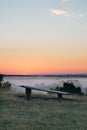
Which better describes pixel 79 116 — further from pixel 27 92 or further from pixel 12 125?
pixel 27 92

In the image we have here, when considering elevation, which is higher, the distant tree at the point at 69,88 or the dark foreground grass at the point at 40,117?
the distant tree at the point at 69,88

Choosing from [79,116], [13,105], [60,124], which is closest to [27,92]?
[13,105]

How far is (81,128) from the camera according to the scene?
11930mm

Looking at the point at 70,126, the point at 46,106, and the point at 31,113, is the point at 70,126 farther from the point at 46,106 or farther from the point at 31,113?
the point at 46,106

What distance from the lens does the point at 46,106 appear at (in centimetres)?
1731

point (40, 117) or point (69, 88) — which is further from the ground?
point (69, 88)

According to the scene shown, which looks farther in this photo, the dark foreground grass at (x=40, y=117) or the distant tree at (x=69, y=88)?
the distant tree at (x=69, y=88)

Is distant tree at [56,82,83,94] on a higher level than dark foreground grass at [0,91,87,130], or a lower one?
higher

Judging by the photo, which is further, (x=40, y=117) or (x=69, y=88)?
(x=69, y=88)

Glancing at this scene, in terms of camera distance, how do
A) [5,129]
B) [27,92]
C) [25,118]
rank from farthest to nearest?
1. [27,92]
2. [25,118]
3. [5,129]

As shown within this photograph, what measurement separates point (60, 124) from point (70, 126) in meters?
0.43

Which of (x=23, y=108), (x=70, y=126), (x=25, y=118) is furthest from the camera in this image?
(x=23, y=108)

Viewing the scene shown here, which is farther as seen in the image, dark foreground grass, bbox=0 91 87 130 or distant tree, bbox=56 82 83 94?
distant tree, bbox=56 82 83 94

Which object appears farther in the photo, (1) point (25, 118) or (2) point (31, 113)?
(2) point (31, 113)
